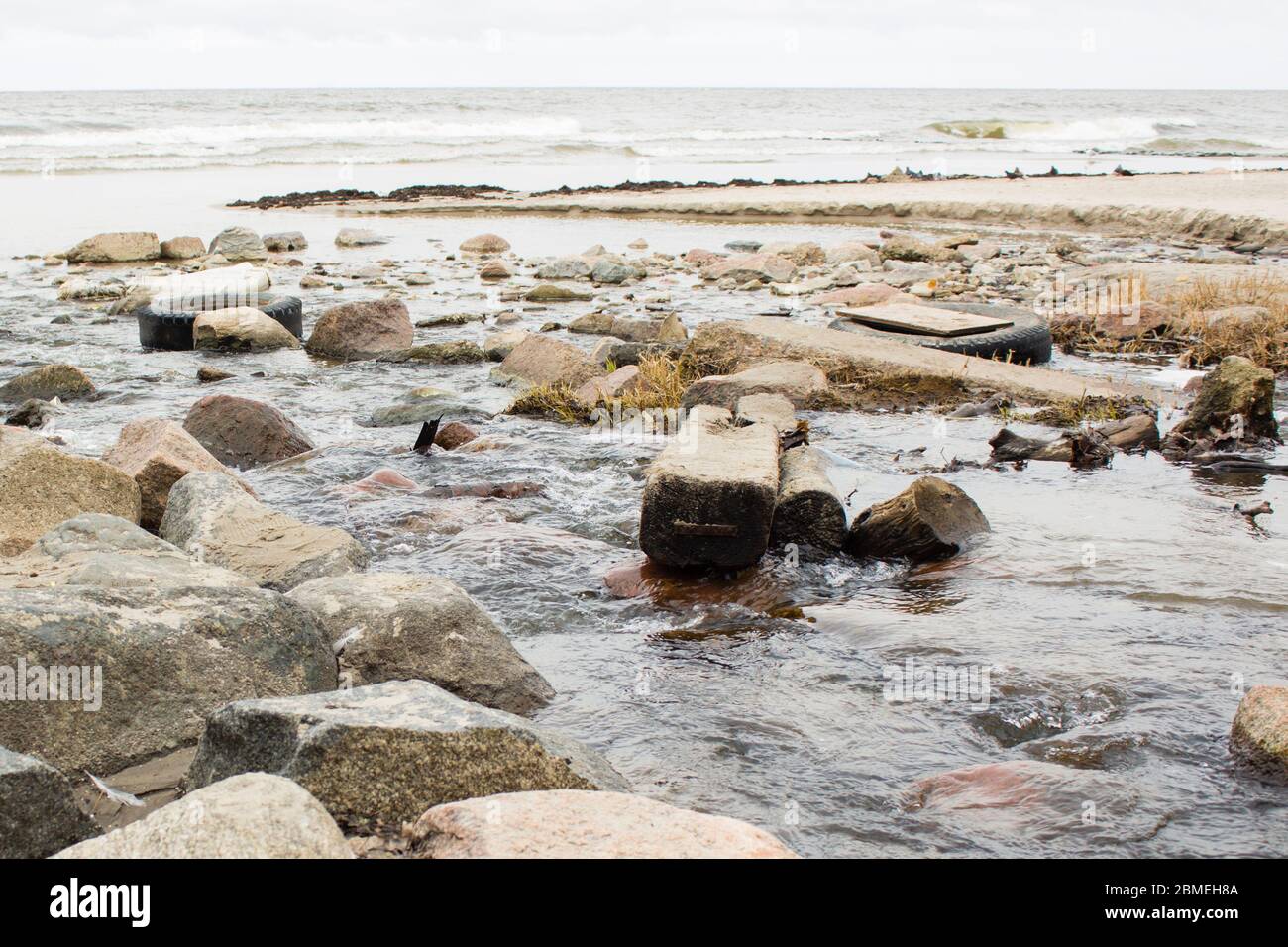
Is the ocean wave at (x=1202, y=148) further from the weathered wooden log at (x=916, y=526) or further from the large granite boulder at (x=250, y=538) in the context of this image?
the large granite boulder at (x=250, y=538)

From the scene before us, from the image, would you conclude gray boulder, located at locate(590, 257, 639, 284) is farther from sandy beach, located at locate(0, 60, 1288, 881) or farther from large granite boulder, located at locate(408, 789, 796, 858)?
large granite boulder, located at locate(408, 789, 796, 858)

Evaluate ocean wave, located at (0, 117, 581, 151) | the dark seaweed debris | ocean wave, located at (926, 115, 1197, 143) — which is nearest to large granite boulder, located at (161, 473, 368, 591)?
the dark seaweed debris

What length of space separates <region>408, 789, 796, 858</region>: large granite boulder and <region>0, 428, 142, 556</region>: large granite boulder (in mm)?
2751

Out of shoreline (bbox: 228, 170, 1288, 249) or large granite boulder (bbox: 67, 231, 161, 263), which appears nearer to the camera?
large granite boulder (bbox: 67, 231, 161, 263)

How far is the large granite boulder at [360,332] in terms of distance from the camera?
33.7 feet

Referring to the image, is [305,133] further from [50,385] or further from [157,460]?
[157,460]

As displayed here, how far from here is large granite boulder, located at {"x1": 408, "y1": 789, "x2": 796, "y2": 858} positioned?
94.2 inches

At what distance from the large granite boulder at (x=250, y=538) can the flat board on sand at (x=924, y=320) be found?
18.6ft

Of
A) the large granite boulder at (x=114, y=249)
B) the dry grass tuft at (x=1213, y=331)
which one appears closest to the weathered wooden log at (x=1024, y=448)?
the dry grass tuft at (x=1213, y=331)

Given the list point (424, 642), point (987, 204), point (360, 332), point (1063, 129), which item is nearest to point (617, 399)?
point (360, 332)

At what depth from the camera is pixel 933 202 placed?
22734 mm

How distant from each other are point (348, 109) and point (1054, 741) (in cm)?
5523
